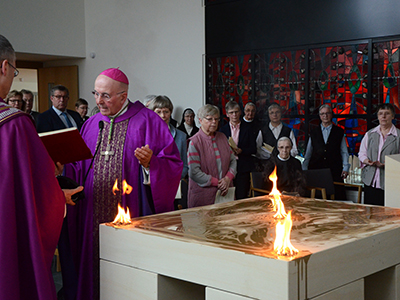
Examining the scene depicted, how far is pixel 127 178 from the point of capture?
3109 mm

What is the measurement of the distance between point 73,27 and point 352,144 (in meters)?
6.19

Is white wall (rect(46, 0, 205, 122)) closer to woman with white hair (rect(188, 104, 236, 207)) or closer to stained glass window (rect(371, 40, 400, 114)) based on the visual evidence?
stained glass window (rect(371, 40, 400, 114))

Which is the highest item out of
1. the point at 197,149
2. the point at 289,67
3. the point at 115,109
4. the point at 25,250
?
the point at 289,67

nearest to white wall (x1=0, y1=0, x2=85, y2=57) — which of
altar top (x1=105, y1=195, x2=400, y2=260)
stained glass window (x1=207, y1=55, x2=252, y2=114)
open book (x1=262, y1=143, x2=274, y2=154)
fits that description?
stained glass window (x1=207, y1=55, x2=252, y2=114)

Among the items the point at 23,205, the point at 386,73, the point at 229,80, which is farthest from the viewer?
the point at 229,80

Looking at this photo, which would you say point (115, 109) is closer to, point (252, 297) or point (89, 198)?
point (89, 198)

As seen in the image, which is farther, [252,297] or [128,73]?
[128,73]

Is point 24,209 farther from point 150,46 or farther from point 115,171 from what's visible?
point 150,46

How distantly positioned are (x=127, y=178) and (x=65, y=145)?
0.62m

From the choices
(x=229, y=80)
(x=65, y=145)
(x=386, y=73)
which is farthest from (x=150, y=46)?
(x=65, y=145)

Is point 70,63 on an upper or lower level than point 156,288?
upper

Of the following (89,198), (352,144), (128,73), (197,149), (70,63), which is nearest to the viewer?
(89,198)

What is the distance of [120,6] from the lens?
32.6 feet

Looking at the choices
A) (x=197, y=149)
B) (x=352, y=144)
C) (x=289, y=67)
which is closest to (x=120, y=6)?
(x=289, y=67)
